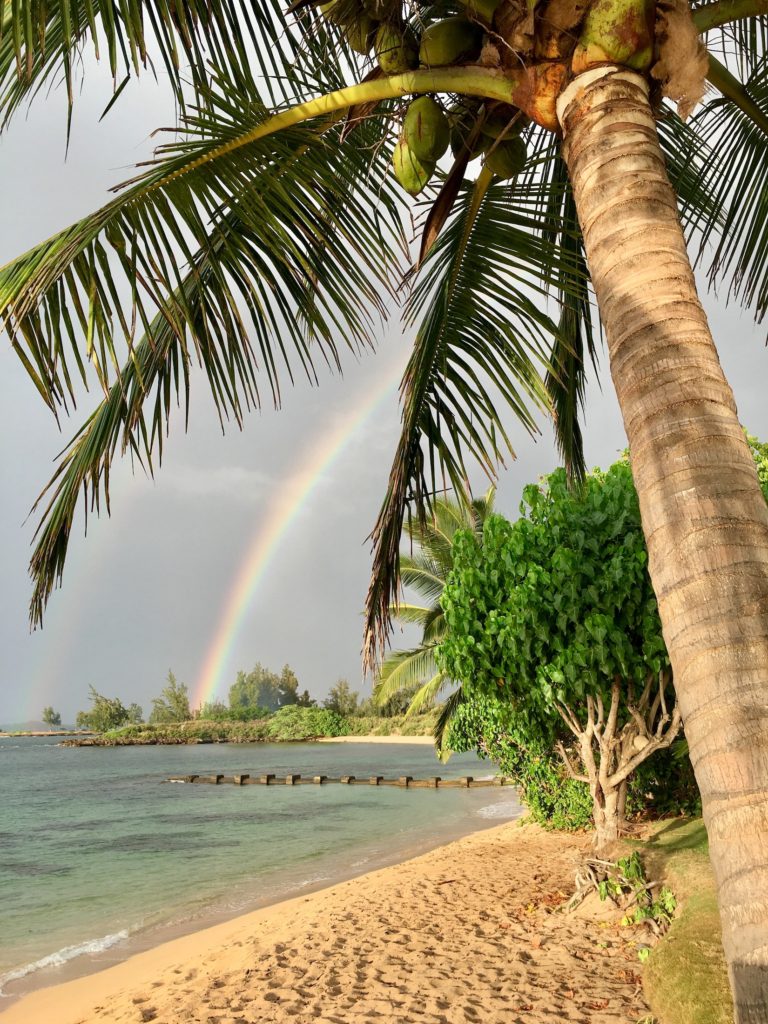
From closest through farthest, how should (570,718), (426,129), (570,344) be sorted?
(426,129) < (570,344) < (570,718)

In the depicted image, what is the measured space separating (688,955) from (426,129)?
17.2 feet

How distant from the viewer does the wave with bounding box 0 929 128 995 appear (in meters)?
9.33

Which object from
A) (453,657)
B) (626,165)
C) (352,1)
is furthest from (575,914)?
(352,1)

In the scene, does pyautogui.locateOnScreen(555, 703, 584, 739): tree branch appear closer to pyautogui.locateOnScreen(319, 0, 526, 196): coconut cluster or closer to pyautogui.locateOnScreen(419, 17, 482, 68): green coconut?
pyautogui.locateOnScreen(319, 0, 526, 196): coconut cluster

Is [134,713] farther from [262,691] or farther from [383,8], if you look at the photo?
[383,8]

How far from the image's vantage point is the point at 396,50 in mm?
2963

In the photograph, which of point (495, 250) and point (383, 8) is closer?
point (383, 8)

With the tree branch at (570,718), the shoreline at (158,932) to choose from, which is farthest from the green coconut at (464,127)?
the shoreline at (158,932)

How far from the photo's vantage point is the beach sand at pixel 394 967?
17.8 ft

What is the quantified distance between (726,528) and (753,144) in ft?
11.5

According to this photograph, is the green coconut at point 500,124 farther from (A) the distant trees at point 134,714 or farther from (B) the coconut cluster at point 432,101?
(A) the distant trees at point 134,714

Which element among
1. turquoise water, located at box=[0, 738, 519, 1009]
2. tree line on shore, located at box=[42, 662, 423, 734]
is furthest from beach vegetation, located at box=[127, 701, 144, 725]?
turquoise water, located at box=[0, 738, 519, 1009]

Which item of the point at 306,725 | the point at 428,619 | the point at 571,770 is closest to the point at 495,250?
the point at 571,770

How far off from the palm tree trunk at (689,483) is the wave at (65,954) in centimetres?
993
